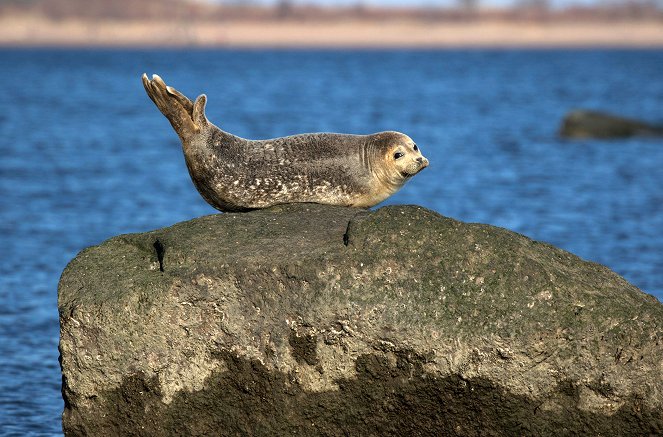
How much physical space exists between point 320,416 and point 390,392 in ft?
1.30

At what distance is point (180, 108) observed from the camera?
24.9 feet

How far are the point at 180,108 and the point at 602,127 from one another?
2416 centimetres

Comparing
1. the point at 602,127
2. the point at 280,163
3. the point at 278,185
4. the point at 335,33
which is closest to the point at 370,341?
the point at 278,185

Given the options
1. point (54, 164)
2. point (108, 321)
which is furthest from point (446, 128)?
point (108, 321)

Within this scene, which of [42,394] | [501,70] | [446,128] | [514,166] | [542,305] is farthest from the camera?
[501,70]

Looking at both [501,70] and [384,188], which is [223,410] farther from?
[501,70]

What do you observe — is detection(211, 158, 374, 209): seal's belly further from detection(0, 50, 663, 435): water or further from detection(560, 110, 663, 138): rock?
detection(560, 110, 663, 138): rock

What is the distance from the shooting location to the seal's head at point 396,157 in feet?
25.1

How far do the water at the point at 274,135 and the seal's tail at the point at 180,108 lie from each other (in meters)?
2.26

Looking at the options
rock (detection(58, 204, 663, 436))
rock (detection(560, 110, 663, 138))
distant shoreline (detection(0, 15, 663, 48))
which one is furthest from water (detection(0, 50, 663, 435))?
distant shoreline (detection(0, 15, 663, 48))

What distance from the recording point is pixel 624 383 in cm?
632

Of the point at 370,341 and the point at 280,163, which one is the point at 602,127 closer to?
the point at 280,163

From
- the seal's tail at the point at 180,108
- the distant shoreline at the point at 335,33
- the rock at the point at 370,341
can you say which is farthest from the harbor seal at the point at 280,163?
the distant shoreline at the point at 335,33

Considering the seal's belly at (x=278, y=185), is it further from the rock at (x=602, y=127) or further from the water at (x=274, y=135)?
the rock at (x=602, y=127)
